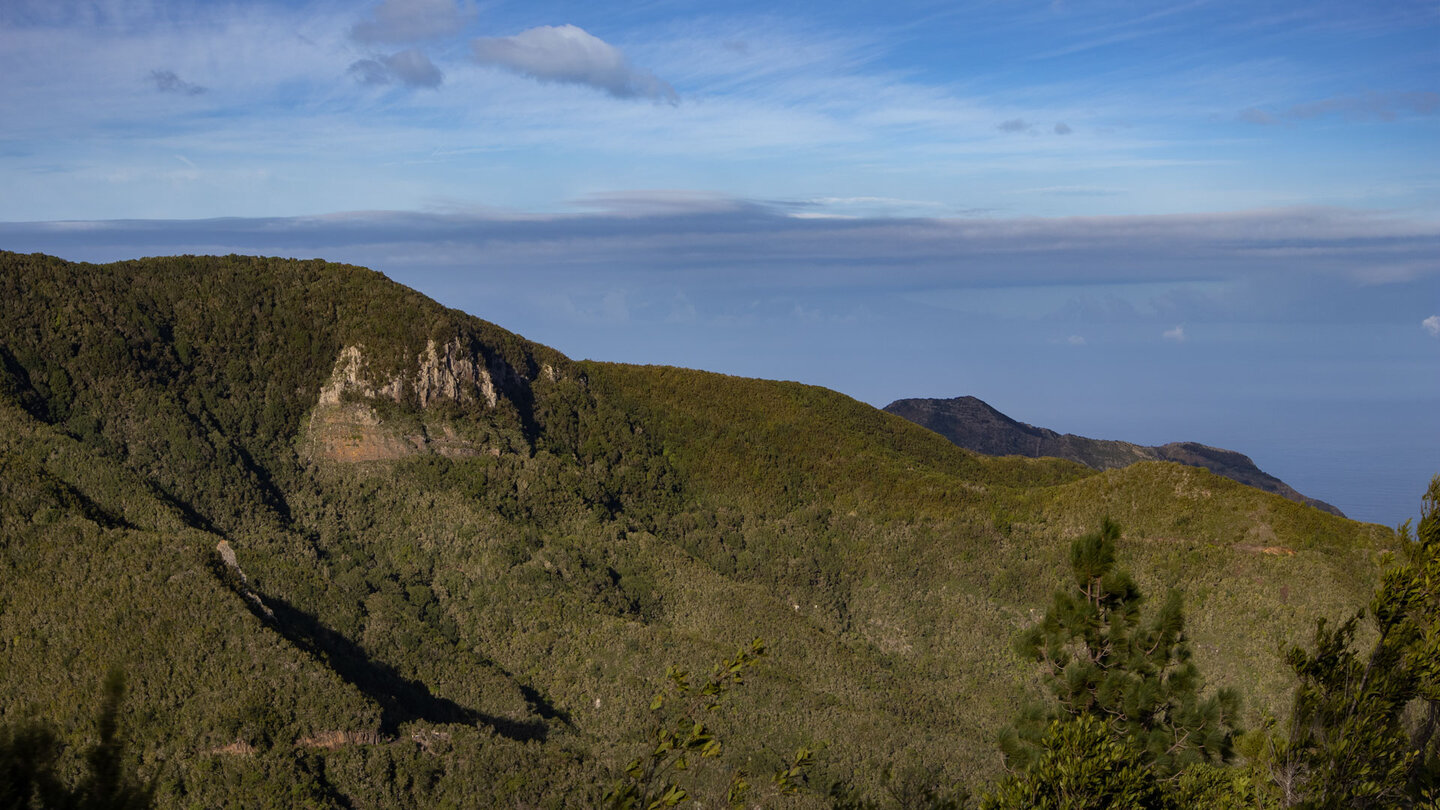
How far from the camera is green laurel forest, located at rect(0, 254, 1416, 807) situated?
44.5 metres

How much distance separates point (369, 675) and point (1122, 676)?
4322 cm

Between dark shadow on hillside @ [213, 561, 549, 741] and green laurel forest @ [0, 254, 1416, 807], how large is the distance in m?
0.38

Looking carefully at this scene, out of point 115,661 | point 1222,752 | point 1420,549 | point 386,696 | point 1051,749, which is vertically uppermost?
point 1420,549

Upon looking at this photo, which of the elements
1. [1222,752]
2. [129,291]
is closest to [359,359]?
[129,291]

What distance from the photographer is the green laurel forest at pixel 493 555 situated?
4450 centimetres

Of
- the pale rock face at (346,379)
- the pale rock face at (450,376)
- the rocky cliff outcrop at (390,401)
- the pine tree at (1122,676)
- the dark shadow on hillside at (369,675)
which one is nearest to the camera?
the pine tree at (1122,676)

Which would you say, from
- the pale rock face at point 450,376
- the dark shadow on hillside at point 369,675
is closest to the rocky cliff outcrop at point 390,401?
the pale rock face at point 450,376

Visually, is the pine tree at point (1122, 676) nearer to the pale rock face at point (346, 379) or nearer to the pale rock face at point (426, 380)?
the pale rock face at point (426, 380)

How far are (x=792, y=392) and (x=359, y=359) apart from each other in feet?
157

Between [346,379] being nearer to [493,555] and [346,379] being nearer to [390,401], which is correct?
[390,401]

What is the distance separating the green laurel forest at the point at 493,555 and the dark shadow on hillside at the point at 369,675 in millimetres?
380

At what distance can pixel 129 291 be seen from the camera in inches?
3585

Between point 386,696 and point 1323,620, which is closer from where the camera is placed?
point 1323,620

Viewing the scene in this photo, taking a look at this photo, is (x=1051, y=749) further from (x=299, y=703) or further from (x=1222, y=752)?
(x=299, y=703)
